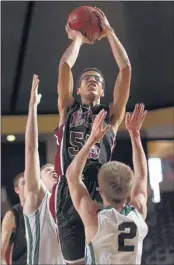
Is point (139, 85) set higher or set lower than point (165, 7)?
lower

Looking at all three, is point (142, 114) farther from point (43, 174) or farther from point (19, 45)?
point (19, 45)

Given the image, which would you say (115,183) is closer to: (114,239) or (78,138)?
(114,239)

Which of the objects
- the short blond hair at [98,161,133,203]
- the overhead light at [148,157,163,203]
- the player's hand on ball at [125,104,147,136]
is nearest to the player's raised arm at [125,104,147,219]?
the player's hand on ball at [125,104,147,136]

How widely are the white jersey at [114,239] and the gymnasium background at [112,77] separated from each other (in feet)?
2.13

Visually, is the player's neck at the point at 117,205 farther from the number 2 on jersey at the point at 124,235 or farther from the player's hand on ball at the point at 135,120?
the player's hand on ball at the point at 135,120

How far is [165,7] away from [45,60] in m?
0.56

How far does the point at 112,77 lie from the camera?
2180 millimetres

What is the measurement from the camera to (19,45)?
2424 mm

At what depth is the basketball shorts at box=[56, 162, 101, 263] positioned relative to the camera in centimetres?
145

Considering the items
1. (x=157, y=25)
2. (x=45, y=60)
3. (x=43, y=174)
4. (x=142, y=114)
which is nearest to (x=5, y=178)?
(x=43, y=174)

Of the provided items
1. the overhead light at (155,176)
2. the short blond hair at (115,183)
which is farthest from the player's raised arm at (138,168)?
the overhead light at (155,176)

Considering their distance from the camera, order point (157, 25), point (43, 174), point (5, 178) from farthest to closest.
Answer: point (157, 25) < point (5, 178) < point (43, 174)

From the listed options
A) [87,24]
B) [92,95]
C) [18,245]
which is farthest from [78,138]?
[18,245]

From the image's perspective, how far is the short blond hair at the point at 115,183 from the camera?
1.30 metres
